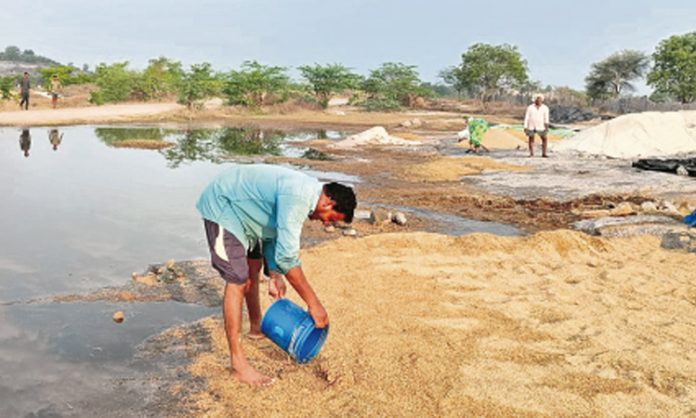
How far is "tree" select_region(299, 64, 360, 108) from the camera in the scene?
38594mm

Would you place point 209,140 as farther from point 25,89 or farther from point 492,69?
point 492,69

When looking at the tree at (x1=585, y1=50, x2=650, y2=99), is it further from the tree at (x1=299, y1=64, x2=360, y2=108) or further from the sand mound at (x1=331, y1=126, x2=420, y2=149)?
the sand mound at (x1=331, y1=126, x2=420, y2=149)

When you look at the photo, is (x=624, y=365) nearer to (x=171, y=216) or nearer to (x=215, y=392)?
(x=215, y=392)

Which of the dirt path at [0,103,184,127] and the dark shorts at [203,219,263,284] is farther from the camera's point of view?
the dirt path at [0,103,184,127]

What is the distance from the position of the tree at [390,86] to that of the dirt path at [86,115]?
48.7 ft

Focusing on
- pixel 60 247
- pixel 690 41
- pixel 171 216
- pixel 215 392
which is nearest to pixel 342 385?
pixel 215 392

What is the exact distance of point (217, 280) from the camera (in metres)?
5.09

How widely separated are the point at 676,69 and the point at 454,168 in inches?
1259

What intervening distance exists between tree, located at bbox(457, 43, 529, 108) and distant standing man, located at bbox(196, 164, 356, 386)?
46.9 metres

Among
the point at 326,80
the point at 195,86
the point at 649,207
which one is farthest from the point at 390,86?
the point at 649,207

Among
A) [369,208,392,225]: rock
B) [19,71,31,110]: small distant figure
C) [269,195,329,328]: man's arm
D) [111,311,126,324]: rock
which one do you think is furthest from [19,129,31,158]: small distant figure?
[269,195,329,328]: man's arm

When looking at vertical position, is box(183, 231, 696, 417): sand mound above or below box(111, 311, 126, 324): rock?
above

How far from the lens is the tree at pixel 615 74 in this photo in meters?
43.7

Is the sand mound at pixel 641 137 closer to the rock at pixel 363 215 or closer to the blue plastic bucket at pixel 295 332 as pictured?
the rock at pixel 363 215
